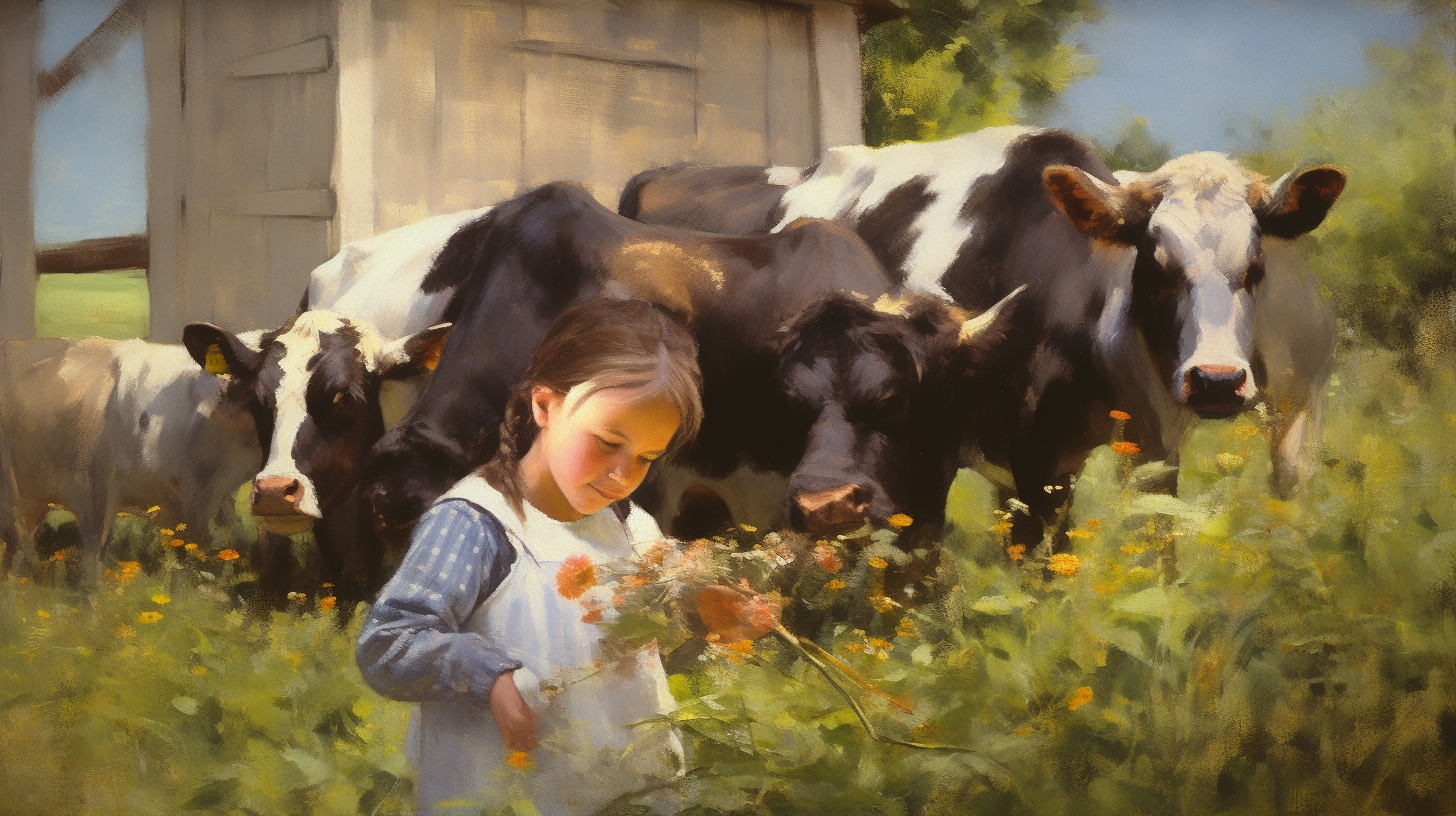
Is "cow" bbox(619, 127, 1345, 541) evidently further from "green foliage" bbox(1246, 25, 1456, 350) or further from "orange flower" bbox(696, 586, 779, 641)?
"orange flower" bbox(696, 586, 779, 641)

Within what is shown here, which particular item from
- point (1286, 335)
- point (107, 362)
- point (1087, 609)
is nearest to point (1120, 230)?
point (1286, 335)

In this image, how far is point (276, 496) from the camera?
2777mm

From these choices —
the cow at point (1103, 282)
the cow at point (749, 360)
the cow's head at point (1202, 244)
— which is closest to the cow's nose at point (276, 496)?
the cow at point (749, 360)

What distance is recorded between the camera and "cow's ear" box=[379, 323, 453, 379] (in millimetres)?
2889

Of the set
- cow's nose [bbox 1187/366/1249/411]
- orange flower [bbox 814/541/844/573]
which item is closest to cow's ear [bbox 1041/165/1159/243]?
cow's nose [bbox 1187/366/1249/411]

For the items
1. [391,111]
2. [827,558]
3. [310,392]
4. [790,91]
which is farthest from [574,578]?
[790,91]

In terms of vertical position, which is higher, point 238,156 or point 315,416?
point 238,156

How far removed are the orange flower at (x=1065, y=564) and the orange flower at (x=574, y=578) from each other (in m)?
0.78

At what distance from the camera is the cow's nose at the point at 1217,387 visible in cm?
234

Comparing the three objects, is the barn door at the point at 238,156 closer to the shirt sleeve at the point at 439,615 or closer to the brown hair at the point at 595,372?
the brown hair at the point at 595,372

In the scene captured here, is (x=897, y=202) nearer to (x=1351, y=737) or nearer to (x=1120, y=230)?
(x=1120, y=230)

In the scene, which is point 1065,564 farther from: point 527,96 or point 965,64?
point 527,96

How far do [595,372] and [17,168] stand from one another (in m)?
1.49

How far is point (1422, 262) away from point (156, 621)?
98.5 inches
